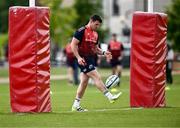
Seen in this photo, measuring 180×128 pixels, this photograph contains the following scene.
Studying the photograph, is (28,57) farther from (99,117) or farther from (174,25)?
(174,25)

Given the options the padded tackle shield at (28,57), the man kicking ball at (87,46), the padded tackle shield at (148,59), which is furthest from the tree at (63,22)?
the padded tackle shield at (28,57)

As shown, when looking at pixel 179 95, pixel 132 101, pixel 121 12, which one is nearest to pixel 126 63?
pixel 121 12

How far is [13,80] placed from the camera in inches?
697

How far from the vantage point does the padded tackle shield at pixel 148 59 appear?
1959cm

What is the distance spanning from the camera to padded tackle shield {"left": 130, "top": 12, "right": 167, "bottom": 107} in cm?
1959

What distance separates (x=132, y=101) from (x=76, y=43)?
2265mm

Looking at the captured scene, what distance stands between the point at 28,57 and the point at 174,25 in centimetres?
2955

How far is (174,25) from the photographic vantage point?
4656 centimetres

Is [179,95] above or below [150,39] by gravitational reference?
below

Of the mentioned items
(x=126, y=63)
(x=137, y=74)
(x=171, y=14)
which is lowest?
(x=126, y=63)

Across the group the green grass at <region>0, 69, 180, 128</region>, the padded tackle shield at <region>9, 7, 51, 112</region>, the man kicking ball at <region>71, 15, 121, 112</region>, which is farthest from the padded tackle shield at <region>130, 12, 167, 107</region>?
the padded tackle shield at <region>9, 7, 51, 112</region>

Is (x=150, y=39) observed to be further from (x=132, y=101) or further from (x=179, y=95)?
(x=179, y=95)

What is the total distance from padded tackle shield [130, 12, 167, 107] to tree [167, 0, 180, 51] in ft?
85.0

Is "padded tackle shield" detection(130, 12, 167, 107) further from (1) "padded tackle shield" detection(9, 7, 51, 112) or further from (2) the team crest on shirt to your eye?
(1) "padded tackle shield" detection(9, 7, 51, 112)
